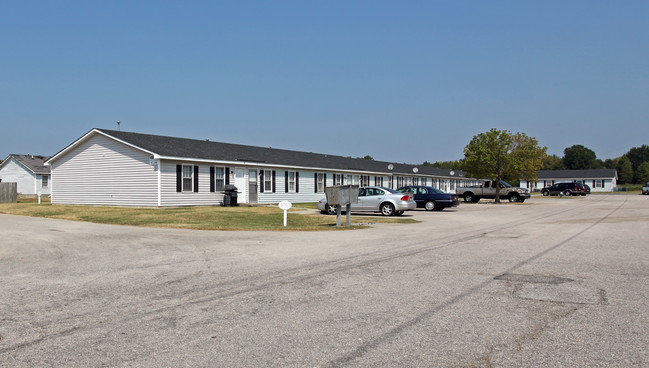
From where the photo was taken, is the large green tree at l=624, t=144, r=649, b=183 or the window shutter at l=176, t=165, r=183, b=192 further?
the large green tree at l=624, t=144, r=649, b=183

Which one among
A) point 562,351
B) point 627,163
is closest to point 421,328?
point 562,351

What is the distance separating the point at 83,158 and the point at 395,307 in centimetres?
2997

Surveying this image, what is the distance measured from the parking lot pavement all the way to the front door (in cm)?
2038

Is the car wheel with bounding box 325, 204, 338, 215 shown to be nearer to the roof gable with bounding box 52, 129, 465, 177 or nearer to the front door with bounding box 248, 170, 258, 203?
the roof gable with bounding box 52, 129, 465, 177

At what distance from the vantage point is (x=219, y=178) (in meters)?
30.2

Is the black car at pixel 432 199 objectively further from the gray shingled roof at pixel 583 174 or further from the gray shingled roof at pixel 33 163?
the gray shingled roof at pixel 583 174

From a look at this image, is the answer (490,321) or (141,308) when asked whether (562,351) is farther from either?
(141,308)

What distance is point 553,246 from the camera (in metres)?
11.8

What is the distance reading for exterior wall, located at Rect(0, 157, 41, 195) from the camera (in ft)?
166

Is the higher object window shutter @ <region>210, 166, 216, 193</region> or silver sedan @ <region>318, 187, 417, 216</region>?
window shutter @ <region>210, 166, 216, 193</region>

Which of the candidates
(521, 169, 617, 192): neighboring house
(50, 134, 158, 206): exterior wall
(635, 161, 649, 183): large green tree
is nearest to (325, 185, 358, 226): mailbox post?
(50, 134, 158, 206): exterior wall

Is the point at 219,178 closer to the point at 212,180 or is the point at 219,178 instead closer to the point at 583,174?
the point at 212,180

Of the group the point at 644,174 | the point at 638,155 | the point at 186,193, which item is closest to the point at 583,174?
the point at 644,174

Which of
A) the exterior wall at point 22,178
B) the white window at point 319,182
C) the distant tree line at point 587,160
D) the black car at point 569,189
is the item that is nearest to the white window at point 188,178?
the white window at point 319,182
